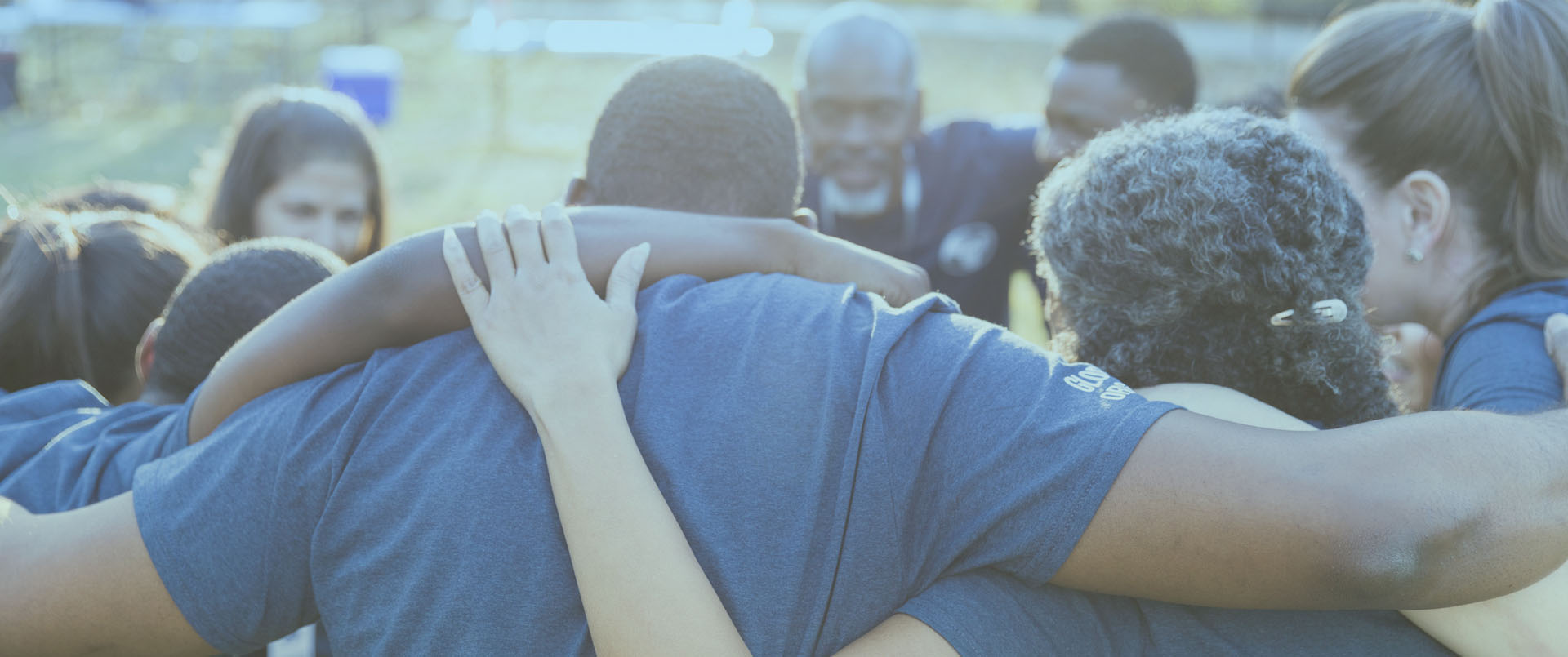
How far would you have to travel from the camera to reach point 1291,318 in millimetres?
1828

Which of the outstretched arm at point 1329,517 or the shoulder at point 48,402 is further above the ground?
the outstretched arm at point 1329,517

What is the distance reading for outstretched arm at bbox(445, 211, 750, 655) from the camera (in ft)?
5.07

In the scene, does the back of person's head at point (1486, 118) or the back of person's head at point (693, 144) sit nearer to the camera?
the back of person's head at point (693, 144)

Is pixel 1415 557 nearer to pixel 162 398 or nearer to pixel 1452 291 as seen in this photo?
pixel 1452 291

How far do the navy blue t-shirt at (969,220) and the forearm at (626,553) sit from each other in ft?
10.4

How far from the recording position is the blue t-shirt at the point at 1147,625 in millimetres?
1606

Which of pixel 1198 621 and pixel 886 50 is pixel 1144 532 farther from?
pixel 886 50

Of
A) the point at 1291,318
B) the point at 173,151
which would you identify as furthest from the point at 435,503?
the point at 173,151

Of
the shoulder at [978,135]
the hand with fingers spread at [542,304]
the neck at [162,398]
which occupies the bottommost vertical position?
the shoulder at [978,135]

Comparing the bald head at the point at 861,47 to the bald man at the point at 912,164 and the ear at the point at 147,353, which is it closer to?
the bald man at the point at 912,164

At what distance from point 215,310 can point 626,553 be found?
4.15ft

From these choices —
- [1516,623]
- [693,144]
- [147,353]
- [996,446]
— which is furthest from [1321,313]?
[147,353]

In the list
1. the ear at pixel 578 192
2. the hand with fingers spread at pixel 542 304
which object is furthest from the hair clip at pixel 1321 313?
the ear at pixel 578 192

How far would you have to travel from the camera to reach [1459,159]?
8.38 feet
